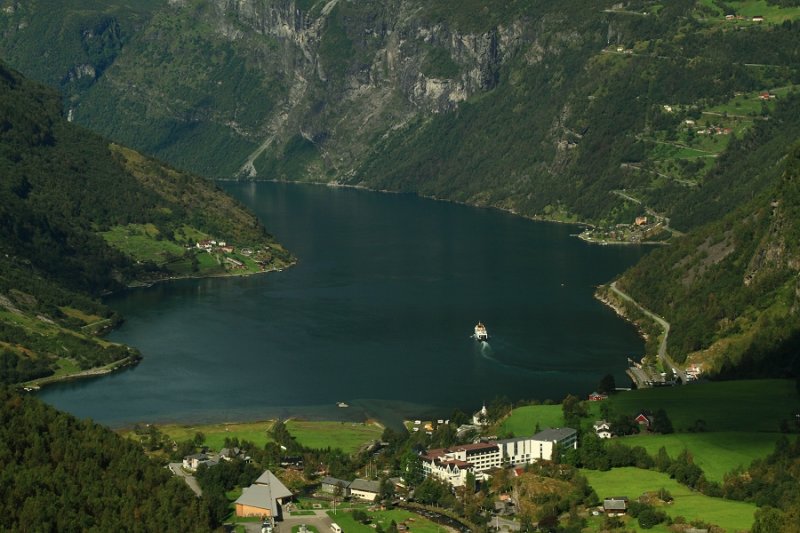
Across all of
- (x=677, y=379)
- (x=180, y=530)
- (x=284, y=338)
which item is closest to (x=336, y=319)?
(x=284, y=338)

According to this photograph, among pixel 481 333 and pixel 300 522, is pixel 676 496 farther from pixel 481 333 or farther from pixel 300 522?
pixel 481 333

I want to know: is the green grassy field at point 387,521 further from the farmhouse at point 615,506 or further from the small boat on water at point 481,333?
the small boat on water at point 481,333

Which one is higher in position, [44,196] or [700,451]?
[44,196]

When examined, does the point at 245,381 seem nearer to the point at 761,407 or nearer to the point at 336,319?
the point at 336,319

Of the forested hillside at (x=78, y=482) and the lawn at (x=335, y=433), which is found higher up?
the forested hillside at (x=78, y=482)

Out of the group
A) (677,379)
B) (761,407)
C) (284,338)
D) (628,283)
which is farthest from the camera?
(628,283)

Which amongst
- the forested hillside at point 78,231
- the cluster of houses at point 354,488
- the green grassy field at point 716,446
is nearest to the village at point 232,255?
the forested hillside at point 78,231

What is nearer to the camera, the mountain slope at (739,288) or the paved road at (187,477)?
the paved road at (187,477)
